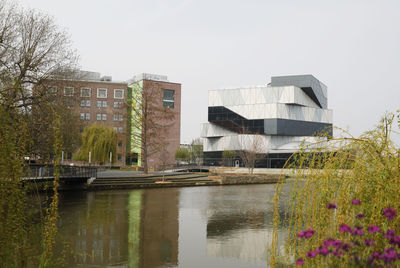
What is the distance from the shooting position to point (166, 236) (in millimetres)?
10414

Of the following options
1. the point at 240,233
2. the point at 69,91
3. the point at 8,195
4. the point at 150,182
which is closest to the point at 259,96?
the point at 150,182

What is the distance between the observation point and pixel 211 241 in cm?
983

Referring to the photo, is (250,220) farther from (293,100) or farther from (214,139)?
(214,139)

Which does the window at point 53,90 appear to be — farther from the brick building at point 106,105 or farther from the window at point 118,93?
the window at point 118,93

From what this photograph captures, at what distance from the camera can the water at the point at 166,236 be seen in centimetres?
777

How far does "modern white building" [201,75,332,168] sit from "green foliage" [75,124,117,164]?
26264mm

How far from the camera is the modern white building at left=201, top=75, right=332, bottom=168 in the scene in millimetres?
75125

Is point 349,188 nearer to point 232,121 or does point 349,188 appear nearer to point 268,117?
point 268,117

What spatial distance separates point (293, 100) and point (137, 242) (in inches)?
2785

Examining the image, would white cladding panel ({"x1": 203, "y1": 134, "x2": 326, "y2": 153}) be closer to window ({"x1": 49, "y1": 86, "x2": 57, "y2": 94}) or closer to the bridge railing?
the bridge railing

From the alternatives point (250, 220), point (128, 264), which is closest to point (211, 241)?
point (128, 264)

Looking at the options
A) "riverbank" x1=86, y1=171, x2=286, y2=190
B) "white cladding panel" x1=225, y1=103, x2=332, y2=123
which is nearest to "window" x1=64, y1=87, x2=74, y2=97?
"riverbank" x1=86, y1=171, x2=286, y2=190

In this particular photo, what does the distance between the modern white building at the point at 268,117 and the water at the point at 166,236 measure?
58.2 meters

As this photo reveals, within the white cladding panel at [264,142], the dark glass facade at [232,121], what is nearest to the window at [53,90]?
the white cladding panel at [264,142]
